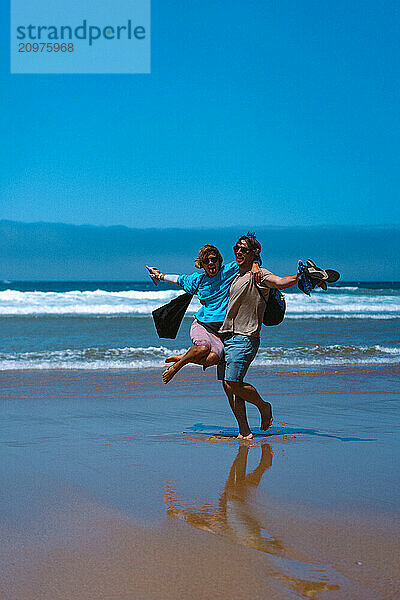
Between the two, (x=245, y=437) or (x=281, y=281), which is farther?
(x=245, y=437)

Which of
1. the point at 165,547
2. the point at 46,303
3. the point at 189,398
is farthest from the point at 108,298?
the point at 165,547

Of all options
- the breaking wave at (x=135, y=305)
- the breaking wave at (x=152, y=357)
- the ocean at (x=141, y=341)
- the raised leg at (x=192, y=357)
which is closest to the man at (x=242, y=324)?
the raised leg at (x=192, y=357)

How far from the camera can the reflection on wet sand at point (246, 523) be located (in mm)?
3182

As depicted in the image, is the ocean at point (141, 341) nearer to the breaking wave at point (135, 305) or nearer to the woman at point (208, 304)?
the breaking wave at point (135, 305)

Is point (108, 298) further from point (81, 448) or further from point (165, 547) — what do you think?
point (165, 547)

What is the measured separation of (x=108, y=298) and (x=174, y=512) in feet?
105

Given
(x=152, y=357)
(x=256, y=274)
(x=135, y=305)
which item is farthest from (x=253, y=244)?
(x=135, y=305)

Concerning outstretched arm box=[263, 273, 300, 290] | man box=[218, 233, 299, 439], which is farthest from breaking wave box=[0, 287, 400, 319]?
outstretched arm box=[263, 273, 300, 290]

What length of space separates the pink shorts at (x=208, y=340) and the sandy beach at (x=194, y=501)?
0.85 metres

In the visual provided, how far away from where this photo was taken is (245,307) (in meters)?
6.30

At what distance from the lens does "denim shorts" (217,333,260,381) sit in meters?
6.26

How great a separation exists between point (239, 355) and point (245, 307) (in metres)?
0.46

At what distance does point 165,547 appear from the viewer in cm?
359

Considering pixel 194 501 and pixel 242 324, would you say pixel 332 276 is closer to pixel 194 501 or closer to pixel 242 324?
pixel 242 324
